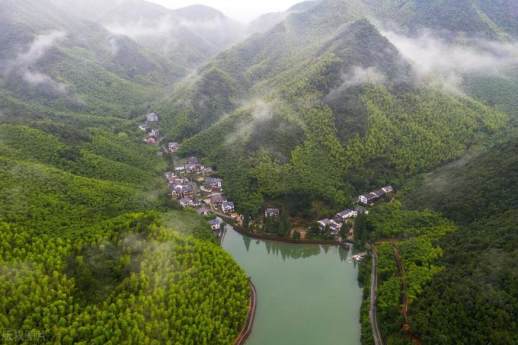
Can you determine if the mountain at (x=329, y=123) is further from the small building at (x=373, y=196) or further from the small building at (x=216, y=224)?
the small building at (x=216, y=224)

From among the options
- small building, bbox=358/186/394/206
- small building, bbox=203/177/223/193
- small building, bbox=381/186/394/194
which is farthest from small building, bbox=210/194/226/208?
small building, bbox=381/186/394/194

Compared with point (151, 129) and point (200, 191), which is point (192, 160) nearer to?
point (200, 191)

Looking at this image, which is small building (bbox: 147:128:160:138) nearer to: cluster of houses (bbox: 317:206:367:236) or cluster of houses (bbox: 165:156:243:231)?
cluster of houses (bbox: 165:156:243:231)

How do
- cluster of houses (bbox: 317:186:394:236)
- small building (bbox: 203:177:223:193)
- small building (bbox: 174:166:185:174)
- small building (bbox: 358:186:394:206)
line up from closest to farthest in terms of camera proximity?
cluster of houses (bbox: 317:186:394:236) < small building (bbox: 358:186:394:206) < small building (bbox: 203:177:223:193) < small building (bbox: 174:166:185:174)

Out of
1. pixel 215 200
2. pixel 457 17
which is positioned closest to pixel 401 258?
pixel 215 200

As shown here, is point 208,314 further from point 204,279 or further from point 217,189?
point 217,189

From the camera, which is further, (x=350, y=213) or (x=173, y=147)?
(x=173, y=147)

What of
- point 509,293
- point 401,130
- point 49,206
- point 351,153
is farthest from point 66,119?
point 509,293
